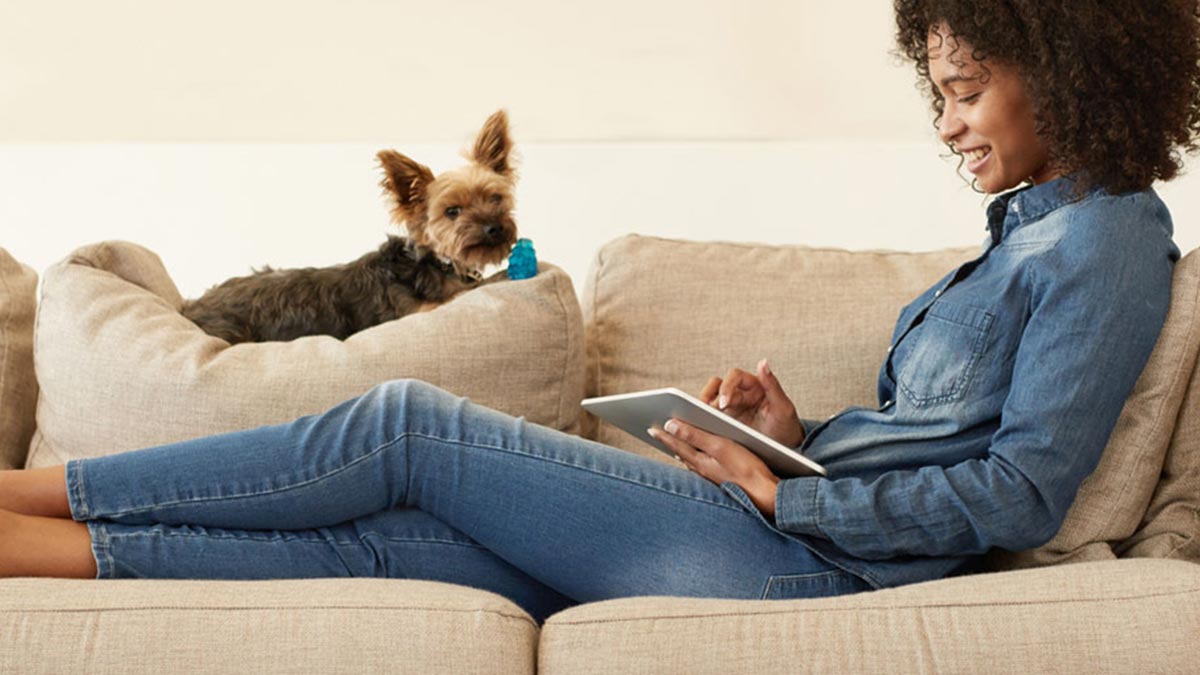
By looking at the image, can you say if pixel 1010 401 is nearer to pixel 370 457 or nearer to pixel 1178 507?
pixel 1178 507

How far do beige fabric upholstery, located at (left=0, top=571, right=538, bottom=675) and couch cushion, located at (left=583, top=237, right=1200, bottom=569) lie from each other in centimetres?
80

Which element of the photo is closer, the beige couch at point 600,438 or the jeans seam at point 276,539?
the beige couch at point 600,438

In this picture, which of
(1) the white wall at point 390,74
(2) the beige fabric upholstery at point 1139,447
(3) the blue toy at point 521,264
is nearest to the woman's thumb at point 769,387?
(2) the beige fabric upholstery at point 1139,447

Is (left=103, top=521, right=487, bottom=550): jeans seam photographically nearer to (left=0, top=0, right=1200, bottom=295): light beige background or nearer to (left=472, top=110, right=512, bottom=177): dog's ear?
(left=472, top=110, right=512, bottom=177): dog's ear

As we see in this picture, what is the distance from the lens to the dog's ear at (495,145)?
2.68 meters

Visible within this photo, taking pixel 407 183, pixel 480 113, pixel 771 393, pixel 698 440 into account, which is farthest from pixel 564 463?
pixel 480 113

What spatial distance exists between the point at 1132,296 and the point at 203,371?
4.46 feet

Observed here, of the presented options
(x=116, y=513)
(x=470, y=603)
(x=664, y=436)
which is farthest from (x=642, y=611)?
(x=116, y=513)

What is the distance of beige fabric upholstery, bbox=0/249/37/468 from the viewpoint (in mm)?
2150

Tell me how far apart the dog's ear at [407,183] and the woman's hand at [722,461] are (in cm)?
115

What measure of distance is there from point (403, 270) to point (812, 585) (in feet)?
3.96

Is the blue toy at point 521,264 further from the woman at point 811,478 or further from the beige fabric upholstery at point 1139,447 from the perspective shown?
the beige fabric upholstery at point 1139,447

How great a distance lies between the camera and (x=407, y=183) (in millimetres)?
2633

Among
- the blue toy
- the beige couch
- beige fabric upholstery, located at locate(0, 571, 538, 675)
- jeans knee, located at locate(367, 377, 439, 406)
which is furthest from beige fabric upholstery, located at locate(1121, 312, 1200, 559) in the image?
the blue toy
